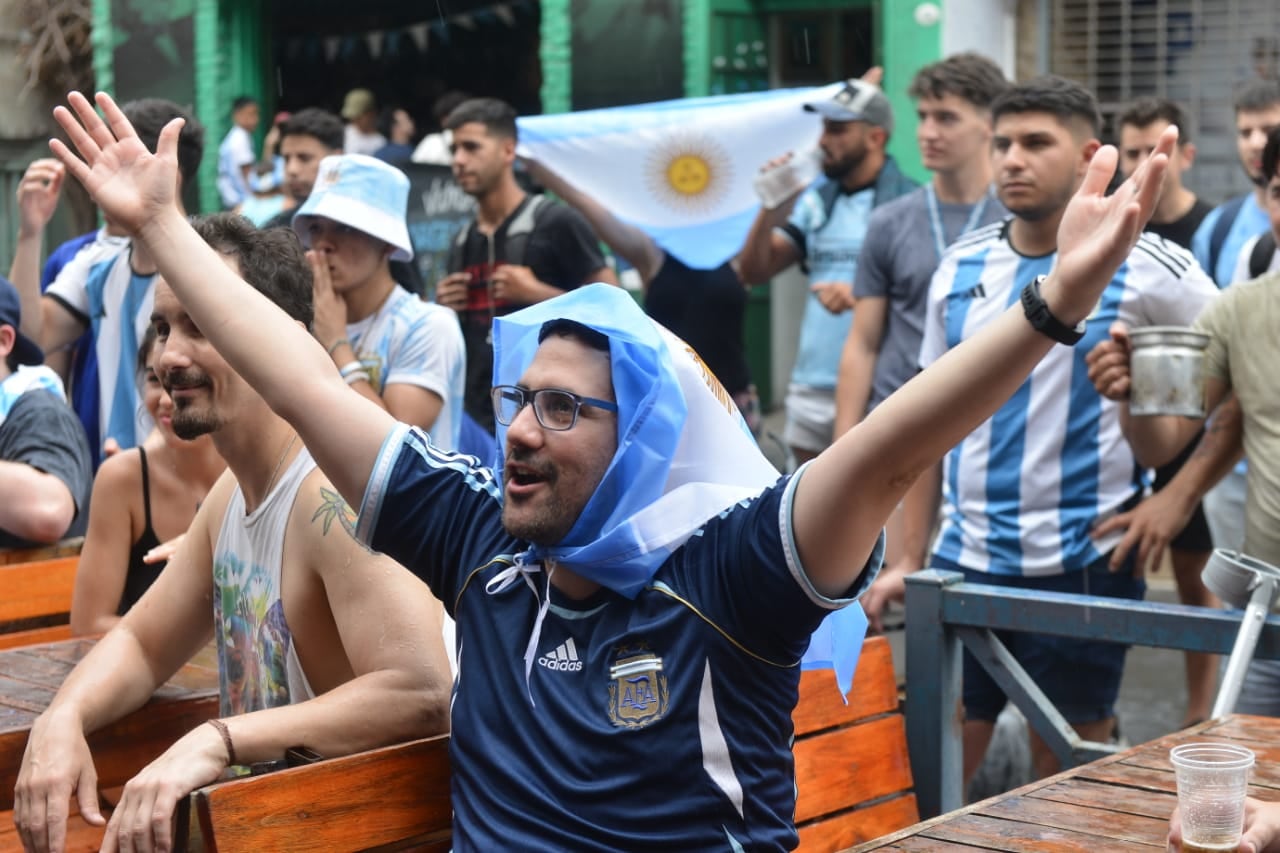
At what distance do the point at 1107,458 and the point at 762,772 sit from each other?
8.03 feet

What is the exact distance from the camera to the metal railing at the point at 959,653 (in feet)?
13.3

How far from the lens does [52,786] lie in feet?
10.2

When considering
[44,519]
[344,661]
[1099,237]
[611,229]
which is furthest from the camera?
[611,229]

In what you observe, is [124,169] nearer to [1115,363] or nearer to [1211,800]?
[1211,800]

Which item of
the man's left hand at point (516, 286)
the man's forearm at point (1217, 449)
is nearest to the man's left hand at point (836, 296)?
the man's left hand at point (516, 286)

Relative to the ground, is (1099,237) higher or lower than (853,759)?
higher

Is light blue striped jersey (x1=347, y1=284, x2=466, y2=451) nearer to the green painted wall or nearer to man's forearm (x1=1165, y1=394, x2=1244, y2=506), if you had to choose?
man's forearm (x1=1165, y1=394, x2=1244, y2=506)

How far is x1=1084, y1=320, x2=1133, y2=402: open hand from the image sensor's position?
4.17 m

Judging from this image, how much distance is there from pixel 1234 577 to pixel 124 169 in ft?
7.91

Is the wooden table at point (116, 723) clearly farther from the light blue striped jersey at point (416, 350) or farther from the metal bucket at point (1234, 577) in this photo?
the metal bucket at point (1234, 577)

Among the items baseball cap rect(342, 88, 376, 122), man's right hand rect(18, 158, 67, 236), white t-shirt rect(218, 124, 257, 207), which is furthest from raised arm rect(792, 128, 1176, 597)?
white t-shirt rect(218, 124, 257, 207)

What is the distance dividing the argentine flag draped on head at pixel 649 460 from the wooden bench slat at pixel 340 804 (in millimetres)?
445

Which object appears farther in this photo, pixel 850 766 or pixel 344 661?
pixel 850 766

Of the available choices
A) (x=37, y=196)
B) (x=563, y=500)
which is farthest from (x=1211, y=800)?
(x=37, y=196)
